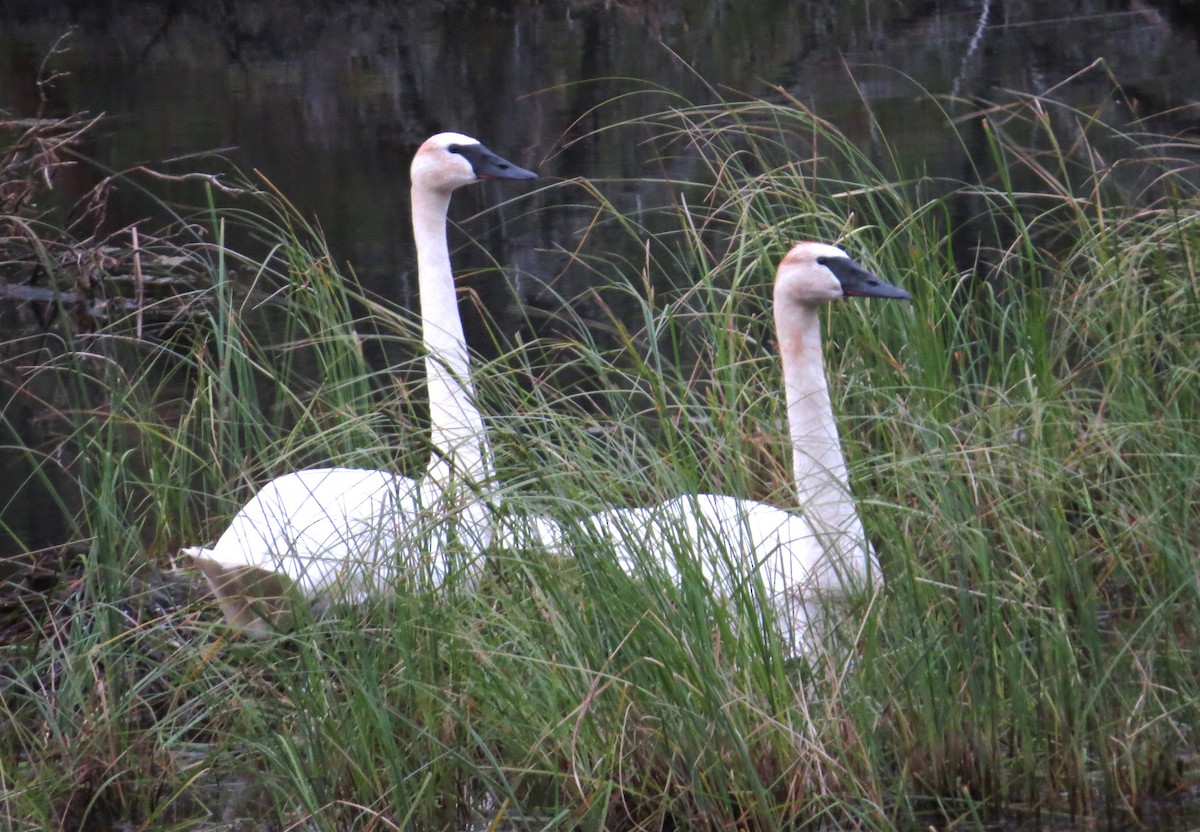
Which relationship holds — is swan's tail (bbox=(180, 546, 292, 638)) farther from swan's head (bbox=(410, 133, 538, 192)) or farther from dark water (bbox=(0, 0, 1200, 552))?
dark water (bbox=(0, 0, 1200, 552))

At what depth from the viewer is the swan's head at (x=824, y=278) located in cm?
402

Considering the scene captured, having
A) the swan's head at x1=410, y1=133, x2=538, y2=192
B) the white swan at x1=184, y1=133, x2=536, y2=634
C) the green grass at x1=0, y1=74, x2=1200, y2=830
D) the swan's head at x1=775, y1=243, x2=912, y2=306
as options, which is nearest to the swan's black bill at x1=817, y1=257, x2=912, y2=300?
the swan's head at x1=775, y1=243, x2=912, y2=306

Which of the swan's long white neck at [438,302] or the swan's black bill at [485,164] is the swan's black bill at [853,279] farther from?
the swan's black bill at [485,164]

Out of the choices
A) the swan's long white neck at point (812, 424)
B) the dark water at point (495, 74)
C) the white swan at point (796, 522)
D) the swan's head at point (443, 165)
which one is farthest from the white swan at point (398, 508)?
the dark water at point (495, 74)

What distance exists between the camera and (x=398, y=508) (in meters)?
3.38

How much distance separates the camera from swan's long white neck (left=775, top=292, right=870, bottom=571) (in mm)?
3678

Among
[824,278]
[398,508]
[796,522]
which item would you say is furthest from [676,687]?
[824,278]

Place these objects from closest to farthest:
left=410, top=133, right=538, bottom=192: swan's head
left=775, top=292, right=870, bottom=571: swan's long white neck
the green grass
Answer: the green grass < left=775, top=292, right=870, bottom=571: swan's long white neck < left=410, top=133, right=538, bottom=192: swan's head

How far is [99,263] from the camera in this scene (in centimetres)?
732

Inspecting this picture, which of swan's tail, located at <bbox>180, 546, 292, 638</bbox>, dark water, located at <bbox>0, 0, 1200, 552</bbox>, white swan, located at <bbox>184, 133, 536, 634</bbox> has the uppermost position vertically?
white swan, located at <bbox>184, 133, 536, 634</bbox>

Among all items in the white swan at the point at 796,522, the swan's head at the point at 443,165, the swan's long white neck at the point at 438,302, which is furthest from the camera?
the swan's head at the point at 443,165

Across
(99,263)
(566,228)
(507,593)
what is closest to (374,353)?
(99,263)

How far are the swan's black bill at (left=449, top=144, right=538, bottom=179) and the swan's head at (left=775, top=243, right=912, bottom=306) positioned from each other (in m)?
1.32

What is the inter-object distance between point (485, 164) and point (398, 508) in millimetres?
2141
